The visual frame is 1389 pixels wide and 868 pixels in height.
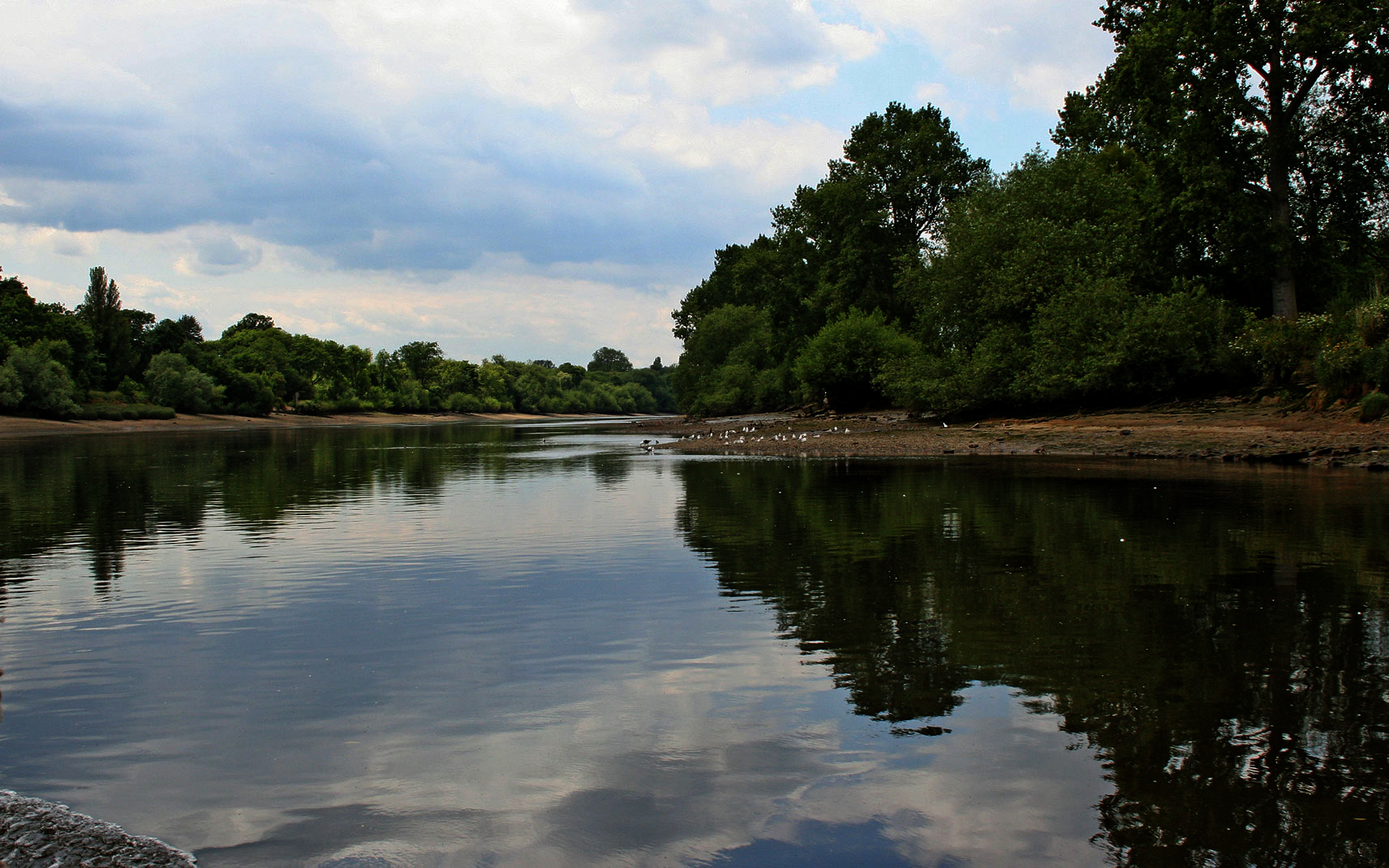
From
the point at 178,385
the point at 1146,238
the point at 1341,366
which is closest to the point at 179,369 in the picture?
the point at 178,385

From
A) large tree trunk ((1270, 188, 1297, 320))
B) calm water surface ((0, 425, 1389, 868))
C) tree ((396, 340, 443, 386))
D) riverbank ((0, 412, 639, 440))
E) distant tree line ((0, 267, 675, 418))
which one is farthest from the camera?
tree ((396, 340, 443, 386))

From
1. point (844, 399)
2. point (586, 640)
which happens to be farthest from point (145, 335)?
point (586, 640)

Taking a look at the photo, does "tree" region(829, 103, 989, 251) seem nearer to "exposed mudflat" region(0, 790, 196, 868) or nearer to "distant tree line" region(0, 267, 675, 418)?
"exposed mudflat" region(0, 790, 196, 868)

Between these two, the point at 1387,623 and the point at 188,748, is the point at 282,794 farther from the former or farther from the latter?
the point at 1387,623

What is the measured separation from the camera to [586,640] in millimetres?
8617

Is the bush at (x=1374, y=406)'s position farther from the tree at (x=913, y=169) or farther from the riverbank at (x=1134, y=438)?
the tree at (x=913, y=169)

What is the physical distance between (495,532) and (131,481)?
57.5 feet

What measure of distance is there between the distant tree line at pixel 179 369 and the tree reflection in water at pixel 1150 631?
9048cm

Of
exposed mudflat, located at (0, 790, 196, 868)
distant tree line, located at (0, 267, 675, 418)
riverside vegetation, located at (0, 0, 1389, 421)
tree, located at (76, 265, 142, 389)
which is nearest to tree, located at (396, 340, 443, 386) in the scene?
distant tree line, located at (0, 267, 675, 418)

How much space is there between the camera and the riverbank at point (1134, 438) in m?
24.7

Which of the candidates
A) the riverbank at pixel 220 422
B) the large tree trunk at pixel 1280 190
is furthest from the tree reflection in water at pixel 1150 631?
the riverbank at pixel 220 422

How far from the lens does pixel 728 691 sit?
273 inches

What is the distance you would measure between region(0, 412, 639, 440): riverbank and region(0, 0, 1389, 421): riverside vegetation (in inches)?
2630

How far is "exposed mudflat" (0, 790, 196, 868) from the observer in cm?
431
